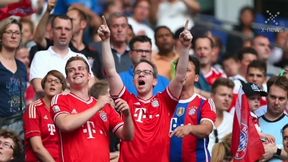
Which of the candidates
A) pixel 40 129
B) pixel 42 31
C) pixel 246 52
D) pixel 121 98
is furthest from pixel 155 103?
pixel 246 52

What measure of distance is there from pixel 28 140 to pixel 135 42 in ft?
9.03

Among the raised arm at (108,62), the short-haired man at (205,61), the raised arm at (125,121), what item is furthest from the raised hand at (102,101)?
the short-haired man at (205,61)

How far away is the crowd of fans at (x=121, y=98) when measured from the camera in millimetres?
12562

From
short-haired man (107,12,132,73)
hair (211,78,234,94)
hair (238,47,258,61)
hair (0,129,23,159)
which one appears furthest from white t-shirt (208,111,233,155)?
hair (0,129,23,159)

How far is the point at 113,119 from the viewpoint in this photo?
42.0 ft

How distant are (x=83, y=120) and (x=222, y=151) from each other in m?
2.61

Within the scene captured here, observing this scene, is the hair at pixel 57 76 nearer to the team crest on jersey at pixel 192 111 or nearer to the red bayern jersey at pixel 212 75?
the team crest on jersey at pixel 192 111

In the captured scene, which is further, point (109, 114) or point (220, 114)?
point (220, 114)

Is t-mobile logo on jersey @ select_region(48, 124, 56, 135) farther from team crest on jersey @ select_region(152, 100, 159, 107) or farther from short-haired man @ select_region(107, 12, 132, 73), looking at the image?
short-haired man @ select_region(107, 12, 132, 73)

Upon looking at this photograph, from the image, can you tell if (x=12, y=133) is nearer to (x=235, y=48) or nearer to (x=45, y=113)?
(x=45, y=113)

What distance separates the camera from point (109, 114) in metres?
12.8

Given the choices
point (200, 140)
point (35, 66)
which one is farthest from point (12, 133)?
point (200, 140)

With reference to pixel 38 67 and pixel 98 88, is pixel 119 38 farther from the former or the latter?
pixel 98 88

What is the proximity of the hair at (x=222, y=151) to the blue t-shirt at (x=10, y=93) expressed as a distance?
8.53 ft
